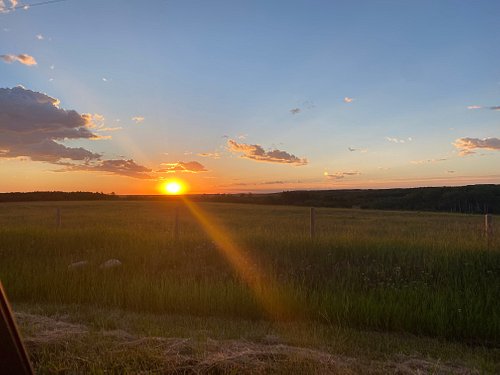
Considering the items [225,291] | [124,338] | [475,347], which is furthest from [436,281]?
[124,338]

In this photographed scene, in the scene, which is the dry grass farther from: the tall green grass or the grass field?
the tall green grass

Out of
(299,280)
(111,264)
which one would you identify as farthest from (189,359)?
(111,264)

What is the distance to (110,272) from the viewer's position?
1005 cm

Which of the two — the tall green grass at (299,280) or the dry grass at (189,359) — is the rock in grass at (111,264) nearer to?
the tall green grass at (299,280)

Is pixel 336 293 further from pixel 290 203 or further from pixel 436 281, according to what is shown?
pixel 290 203

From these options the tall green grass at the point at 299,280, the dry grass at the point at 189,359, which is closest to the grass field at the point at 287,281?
the tall green grass at the point at 299,280

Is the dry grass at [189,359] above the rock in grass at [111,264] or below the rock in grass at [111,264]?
below

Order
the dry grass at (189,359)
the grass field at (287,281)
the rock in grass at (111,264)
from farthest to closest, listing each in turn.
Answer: the rock in grass at (111,264), the grass field at (287,281), the dry grass at (189,359)

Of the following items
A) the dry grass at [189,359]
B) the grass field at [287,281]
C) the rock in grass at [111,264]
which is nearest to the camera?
the dry grass at [189,359]

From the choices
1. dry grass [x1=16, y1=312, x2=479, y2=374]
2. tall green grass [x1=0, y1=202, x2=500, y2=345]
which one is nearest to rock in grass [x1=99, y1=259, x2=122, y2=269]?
tall green grass [x1=0, y1=202, x2=500, y2=345]

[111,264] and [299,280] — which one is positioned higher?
[111,264]

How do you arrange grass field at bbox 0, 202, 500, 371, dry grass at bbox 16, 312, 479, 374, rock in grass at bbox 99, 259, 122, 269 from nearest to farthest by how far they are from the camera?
dry grass at bbox 16, 312, 479, 374 → grass field at bbox 0, 202, 500, 371 → rock in grass at bbox 99, 259, 122, 269

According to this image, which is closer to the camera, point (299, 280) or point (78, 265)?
point (299, 280)

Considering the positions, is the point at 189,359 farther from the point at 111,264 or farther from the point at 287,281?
the point at 111,264
